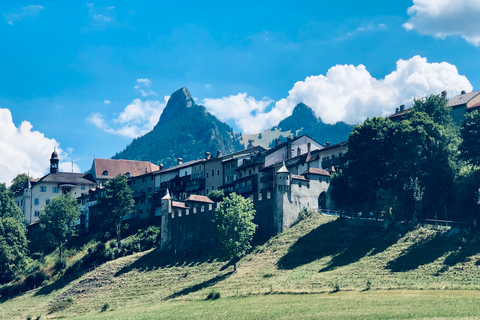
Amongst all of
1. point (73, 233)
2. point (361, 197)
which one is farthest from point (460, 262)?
point (73, 233)

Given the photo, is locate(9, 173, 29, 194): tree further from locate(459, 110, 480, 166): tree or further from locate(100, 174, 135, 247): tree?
locate(459, 110, 480, 166): tree

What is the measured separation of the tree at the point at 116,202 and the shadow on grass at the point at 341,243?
3996 cm

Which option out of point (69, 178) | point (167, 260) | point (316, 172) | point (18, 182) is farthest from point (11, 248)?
point (18, 182)

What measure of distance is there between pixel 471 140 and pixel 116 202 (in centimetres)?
5872

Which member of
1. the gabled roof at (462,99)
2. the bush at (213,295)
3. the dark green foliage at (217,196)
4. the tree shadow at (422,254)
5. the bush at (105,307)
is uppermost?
the gabled roof at (462,99)

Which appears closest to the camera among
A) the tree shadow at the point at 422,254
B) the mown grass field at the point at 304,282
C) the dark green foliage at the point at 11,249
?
the mown grass field at the point at 304,282

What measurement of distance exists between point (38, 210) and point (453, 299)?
104m

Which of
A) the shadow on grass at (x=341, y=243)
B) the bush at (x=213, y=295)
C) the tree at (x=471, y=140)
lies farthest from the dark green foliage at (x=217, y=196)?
the tree at (x=471, y=140)

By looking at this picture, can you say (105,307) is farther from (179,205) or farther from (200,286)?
(179,205)

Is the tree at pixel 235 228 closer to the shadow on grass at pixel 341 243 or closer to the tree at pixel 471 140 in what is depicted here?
the shadow on grass at pixel 341 243

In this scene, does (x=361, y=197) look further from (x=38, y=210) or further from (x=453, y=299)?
(x=38, y=210)

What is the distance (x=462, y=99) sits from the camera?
117 m

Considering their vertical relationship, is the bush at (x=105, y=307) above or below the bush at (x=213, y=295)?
below

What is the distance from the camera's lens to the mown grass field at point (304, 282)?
2381 inches
